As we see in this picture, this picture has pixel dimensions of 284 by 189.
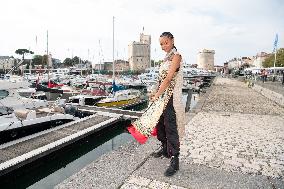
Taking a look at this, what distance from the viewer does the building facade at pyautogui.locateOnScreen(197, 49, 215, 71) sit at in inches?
7352

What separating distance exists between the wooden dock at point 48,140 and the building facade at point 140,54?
140m

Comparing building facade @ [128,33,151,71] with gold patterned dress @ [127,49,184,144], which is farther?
building facade @ [128,33,151,71]

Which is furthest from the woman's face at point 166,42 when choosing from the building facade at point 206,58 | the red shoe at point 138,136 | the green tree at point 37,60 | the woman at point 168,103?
the building facade at point 206,58

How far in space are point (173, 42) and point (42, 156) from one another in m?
5.03

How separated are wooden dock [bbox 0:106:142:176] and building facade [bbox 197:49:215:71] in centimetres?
17915

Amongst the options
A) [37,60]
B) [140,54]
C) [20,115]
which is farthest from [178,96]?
[140,54]

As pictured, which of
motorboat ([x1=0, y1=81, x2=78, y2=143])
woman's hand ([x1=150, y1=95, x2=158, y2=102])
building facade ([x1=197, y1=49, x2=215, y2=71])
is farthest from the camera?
building facade ([x1=197, y1=49, x2=215, y2=71])

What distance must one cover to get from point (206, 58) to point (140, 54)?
55.9 metres

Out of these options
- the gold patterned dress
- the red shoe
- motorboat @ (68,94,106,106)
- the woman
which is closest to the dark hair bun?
the woman

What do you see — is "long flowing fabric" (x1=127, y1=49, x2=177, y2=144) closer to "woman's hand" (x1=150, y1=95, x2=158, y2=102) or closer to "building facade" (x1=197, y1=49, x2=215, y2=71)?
"woman's hand" (x1=150, y1=95, x2=158, y2=102)

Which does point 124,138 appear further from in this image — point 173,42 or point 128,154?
point 173,42

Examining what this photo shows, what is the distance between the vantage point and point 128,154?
19.1 ft

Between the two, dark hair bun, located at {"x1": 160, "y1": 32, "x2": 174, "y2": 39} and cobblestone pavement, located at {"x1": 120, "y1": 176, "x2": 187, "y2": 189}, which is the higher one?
dark hair bun, located at {"x1": 160, "y1": 32, "x2": 174, "y2": 39}

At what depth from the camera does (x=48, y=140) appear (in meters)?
8.89
